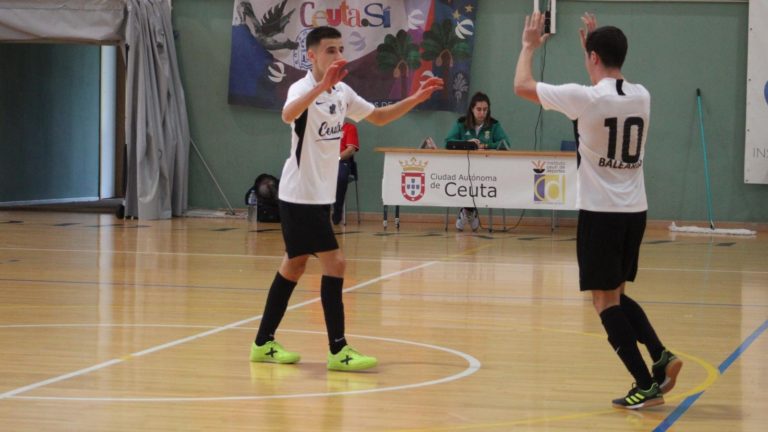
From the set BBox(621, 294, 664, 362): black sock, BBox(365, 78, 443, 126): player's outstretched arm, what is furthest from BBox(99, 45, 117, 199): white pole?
BBox(621, 294, 664, 362): black sock

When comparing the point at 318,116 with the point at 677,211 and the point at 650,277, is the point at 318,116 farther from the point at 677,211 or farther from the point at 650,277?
the point at 677,211

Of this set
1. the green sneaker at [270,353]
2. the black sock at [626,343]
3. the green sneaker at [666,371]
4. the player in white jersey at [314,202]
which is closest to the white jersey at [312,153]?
the player in white jersey at [314,202]

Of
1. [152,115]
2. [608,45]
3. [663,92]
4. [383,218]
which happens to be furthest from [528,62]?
[152,115]

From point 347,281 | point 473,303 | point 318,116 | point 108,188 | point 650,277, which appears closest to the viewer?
point 318,116

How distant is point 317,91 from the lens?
5.03m

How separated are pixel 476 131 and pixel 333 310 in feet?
30.7

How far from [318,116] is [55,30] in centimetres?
1120

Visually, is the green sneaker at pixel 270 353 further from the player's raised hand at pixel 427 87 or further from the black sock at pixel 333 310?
the player's raised hand at pixel 427 87

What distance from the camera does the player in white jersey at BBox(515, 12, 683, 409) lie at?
4.49 metres

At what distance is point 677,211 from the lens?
1552 cm

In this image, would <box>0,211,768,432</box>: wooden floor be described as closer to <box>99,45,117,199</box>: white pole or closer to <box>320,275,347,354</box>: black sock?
<box>320,275,347,354</box>: black sock

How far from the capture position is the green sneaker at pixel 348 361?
5.14 metres

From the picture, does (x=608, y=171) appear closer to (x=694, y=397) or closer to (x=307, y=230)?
(x=694, y=397)

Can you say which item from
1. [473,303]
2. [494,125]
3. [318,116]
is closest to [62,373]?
[318,116]
